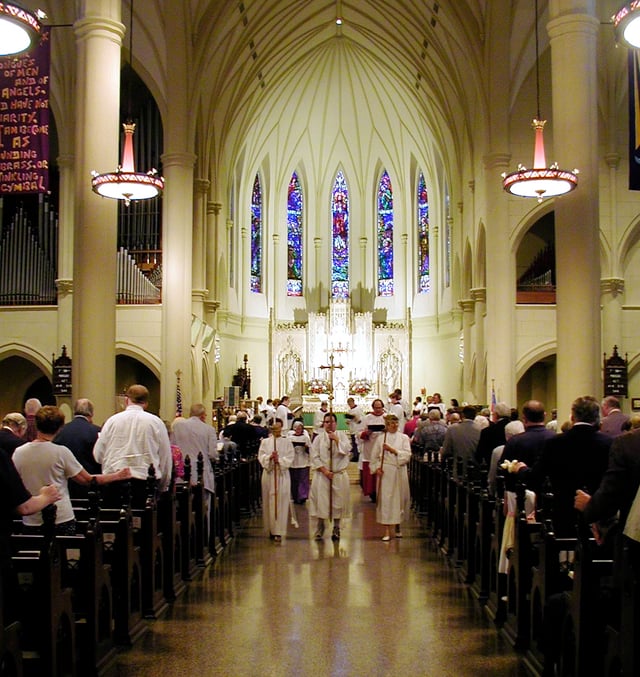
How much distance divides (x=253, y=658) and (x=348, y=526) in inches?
292

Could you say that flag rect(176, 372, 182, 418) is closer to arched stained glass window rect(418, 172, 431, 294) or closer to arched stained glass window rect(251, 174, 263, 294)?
arched stained glass window rect(251, 174, 263, 294)

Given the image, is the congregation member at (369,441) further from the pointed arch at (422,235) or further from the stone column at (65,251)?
the pointed arch at (422,235)

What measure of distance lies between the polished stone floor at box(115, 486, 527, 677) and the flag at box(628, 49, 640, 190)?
510 centimetres

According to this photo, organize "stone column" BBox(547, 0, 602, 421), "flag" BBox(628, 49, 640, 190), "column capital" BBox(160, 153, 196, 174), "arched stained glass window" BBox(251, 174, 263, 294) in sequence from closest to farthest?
"flag" BBox(628, 49, 640, 190)
"stone column" BBox(547, 0, 602, 421)
"column capital" BBox(160, 153, 196, 174)
"arched stained glass window" BBox(251, 174, 263, 294)

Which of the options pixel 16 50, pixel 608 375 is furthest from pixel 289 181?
pixel 16 50

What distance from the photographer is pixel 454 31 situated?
2636cm

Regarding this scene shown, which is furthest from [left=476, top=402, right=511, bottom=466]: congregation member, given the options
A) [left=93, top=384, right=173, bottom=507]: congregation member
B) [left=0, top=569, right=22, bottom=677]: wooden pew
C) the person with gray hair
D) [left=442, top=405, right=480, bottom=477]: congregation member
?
[left=0, top=569, right=22, bottom=677]: wooden pew

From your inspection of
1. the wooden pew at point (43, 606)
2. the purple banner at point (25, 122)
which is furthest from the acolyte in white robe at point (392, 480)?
the wooden pew at point (43, 606)

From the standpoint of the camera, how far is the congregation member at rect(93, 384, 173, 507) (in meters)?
8.27

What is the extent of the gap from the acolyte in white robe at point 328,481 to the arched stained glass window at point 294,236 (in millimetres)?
25144

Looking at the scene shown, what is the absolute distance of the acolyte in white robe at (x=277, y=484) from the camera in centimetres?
1255

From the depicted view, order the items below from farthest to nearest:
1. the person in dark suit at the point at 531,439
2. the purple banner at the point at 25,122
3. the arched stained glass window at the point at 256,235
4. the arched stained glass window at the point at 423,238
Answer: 1. the arched stained glass window at the point at 256,235
2. the arched stained glass window at the point at 423,238
3. the purple banner at the point at 25,122
4. the person in dark suit at the point at 531,439

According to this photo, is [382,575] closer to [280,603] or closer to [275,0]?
[280,603]

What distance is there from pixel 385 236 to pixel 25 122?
2701cm
